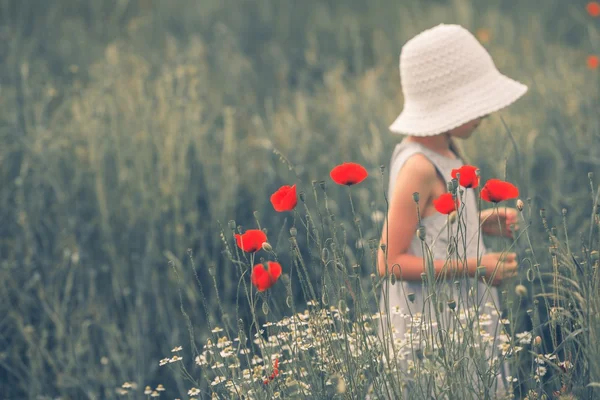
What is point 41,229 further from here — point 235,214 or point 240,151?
point 240,151

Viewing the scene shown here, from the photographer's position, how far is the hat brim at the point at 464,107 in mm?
2223

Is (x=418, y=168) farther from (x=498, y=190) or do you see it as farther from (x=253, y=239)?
(x=253, y=239)

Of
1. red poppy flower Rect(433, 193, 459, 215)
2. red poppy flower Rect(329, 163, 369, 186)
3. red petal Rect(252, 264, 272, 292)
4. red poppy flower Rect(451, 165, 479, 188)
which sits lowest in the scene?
red petal Rect(252, 264, 272, 292)

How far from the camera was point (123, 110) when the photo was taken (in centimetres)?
404

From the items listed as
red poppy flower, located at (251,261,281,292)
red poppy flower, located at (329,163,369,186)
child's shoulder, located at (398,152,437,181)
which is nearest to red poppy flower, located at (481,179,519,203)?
red poppy flower, located at (329,163,369,186)

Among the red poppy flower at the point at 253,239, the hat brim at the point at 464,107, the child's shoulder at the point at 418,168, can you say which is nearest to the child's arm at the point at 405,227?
the child's shoulder at the point at 418,168

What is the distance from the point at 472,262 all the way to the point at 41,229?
203 cm

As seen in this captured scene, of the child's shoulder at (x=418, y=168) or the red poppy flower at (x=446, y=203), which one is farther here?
the child's shoulder at (x=418, y=168)

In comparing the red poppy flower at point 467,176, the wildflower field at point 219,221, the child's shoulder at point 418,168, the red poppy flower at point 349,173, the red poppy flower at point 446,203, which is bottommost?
the wildflower field at point 219,221

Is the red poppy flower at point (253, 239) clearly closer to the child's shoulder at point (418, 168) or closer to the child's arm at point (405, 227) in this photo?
the child's arm at point (405, 227)

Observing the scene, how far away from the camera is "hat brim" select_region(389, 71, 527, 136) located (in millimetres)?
2223

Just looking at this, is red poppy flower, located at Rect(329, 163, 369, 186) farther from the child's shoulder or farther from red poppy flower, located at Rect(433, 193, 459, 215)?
the child's shoulder

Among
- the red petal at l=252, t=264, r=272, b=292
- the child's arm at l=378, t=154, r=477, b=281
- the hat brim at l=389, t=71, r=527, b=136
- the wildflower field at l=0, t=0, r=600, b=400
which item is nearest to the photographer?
the red petal at l=252, t=264, r=272, b=292

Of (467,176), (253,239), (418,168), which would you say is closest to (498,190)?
(467,176)
